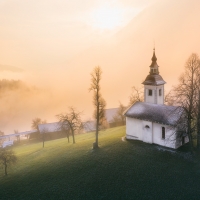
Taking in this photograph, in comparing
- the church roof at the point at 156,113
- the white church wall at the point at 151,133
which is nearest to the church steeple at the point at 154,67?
the church roof at the point at 156,113

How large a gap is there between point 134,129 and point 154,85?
4406 mm

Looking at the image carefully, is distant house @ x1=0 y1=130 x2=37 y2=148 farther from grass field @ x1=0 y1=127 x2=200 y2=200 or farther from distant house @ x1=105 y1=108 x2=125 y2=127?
distant house @ x1=105 y1=108 x2=125 y2=127

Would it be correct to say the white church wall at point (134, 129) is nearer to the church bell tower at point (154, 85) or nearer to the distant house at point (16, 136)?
the church bell tower at point (154, 85)

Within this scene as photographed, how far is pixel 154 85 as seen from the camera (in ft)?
69.2

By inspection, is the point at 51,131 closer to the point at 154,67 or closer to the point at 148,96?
the point at 148,96

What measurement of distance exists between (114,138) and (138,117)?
3318 millimetres

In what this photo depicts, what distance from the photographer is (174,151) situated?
18.3m

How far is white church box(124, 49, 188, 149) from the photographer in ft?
61.7

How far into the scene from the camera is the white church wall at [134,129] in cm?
2066

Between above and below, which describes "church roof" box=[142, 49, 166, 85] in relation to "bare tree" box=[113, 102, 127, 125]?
above

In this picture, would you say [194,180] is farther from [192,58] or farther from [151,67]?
[151,67]

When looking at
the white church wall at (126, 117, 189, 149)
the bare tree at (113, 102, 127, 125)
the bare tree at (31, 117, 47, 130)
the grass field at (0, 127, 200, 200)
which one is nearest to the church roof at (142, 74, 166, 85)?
the white church wall at (126, 117, 189, 149)

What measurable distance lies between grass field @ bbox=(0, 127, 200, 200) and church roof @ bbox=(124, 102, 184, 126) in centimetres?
230

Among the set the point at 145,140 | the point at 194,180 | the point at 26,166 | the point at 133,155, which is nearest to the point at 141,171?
the point at 133,155
